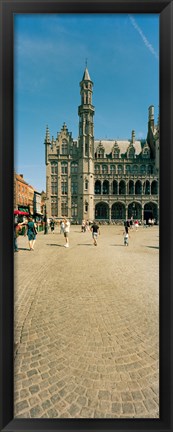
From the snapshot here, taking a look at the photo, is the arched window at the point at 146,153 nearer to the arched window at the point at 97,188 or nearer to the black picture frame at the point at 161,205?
the arched window at the point at 97,188

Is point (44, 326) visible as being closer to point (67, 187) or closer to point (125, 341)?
point (125, 341)

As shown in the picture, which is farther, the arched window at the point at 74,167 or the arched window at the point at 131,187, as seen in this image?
the arched window at the point at 131,187

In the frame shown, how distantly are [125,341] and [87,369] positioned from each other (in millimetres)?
746

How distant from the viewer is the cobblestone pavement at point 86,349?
6.09ft

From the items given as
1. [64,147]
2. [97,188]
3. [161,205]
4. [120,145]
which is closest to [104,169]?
[97,188]

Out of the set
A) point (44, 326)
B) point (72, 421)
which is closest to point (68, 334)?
point (44, 326)

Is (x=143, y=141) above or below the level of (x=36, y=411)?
above

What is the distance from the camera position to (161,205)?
1.32 meters

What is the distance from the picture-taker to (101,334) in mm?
2889

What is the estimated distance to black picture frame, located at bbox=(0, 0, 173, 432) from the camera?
1.26m

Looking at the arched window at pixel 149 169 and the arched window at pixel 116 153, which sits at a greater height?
the arched window at pixel 116 153

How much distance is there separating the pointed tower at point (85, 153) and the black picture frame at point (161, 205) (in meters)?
42.2

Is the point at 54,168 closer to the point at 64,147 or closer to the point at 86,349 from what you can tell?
the point at 64,147

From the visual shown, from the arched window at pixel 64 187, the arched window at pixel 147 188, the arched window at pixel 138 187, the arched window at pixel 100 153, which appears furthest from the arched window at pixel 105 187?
the arched window at pixel 64 187
